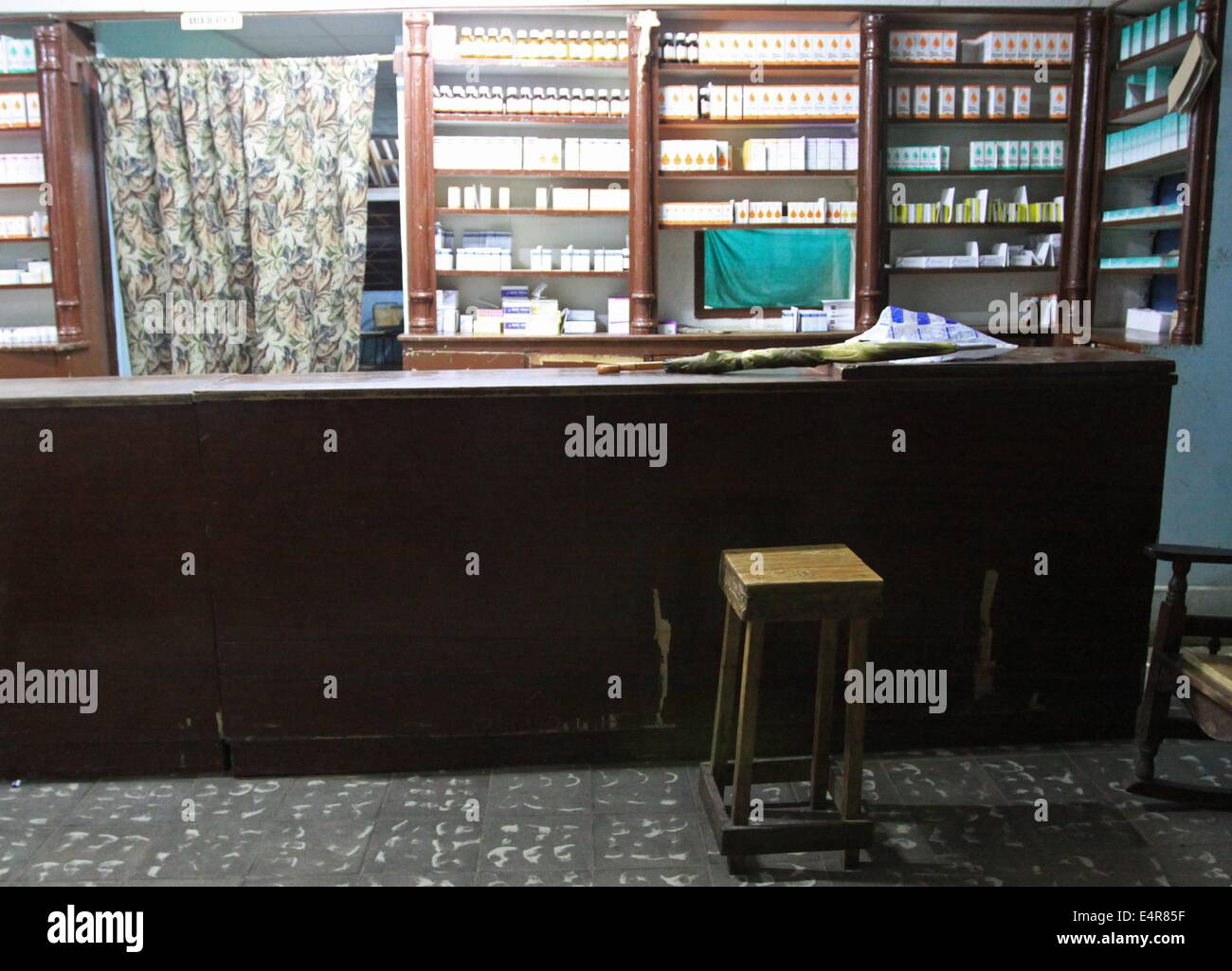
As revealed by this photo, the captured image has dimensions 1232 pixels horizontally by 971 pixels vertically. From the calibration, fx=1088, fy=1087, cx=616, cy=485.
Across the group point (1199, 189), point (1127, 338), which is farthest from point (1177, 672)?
point (1199, 189)

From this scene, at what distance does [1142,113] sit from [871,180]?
54.6 inches

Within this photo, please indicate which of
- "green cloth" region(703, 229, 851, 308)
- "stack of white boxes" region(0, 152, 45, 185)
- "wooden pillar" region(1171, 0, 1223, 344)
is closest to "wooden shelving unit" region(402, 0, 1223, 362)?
"green cloth" region(703, 229, 851, 308)

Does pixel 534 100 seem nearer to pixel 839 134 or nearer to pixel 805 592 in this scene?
pixel 839 134

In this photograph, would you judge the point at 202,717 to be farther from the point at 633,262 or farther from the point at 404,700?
the point at 633,262

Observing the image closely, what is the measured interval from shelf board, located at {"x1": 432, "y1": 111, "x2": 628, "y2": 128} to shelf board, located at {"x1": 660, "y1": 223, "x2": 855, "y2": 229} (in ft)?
2.10

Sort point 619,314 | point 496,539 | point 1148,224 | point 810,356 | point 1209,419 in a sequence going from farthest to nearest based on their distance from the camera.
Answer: point 619,314 < point 1148,224 < point 1209,419 < point 810,356 < point 496,539

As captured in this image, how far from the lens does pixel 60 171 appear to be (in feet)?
19.1

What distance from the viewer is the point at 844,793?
99.5 inches

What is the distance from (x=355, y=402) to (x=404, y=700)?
820 millimetres

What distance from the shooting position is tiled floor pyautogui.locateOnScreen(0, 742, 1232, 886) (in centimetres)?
252

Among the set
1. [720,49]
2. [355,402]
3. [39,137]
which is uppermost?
[720,49]

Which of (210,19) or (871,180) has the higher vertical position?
(210,19)

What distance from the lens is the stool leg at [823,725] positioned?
2584mm

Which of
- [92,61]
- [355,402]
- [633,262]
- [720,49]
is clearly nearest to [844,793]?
[355,402]
